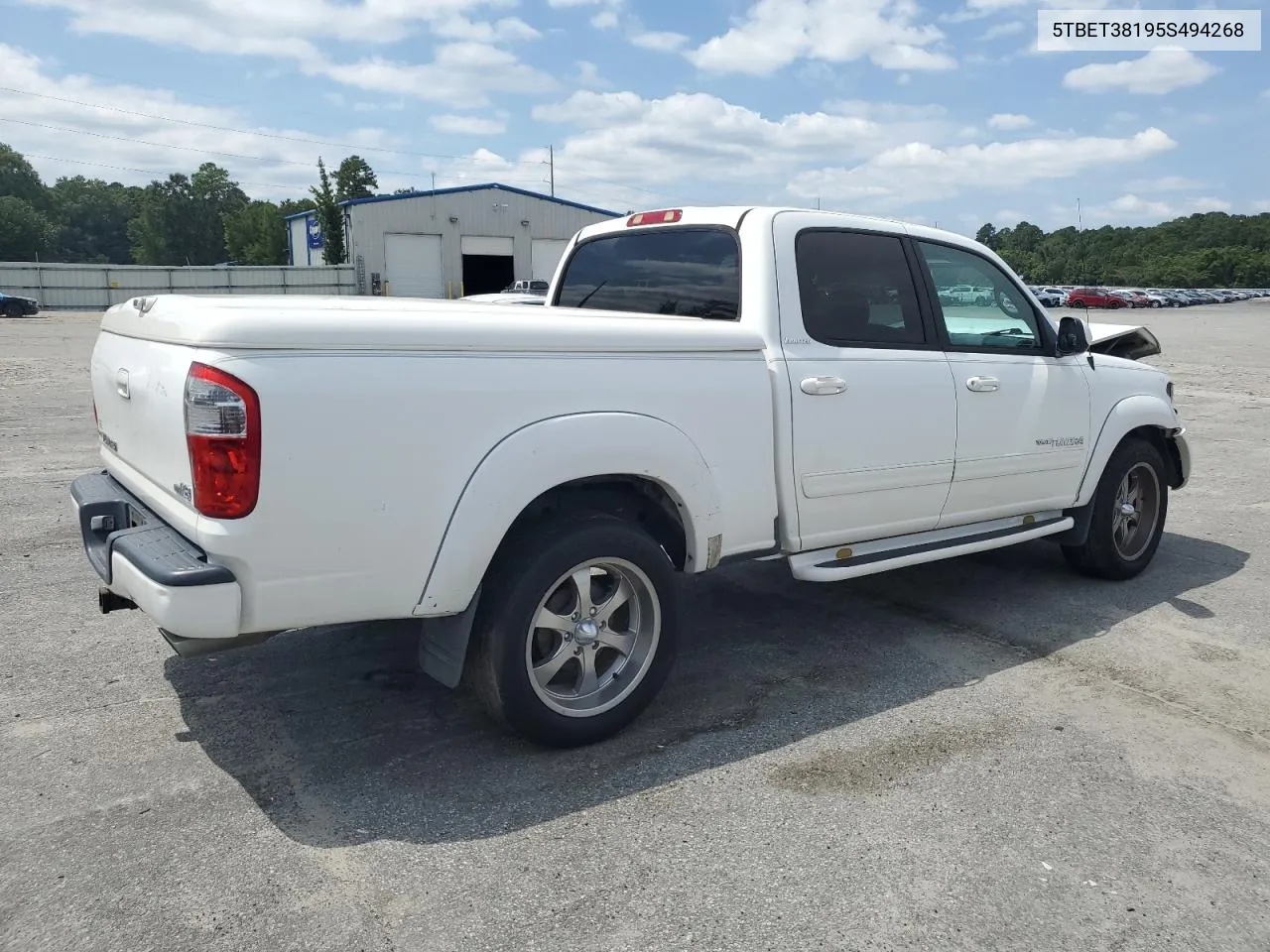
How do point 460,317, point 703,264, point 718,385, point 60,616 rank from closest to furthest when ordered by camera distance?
point 460,317 < point 718,385 < point 703,264 < point 60,616

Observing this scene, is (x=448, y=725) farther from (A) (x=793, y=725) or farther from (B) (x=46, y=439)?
(B) (x=46, y=439)

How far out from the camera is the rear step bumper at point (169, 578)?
2.81m

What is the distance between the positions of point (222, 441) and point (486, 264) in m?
49.2

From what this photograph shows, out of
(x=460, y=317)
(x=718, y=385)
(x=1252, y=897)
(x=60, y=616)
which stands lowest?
(x=1252, y=897)

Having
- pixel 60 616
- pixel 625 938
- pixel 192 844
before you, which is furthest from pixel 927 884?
pixel 60 616

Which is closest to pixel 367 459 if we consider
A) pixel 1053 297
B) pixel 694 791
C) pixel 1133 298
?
pixel 694 791

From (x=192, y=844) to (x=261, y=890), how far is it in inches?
13.9

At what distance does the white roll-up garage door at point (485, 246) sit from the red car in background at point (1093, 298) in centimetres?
3501

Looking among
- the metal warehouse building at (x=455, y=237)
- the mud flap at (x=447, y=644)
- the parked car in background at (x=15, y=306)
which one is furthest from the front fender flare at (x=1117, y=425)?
the parked car in background at (x=15, y=306)

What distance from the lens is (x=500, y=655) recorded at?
10.8 feet

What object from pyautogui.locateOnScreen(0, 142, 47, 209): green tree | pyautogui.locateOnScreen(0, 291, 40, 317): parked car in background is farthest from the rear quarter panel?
pyautogui.locateOnScreen(0, 142, 47, 209): green tree

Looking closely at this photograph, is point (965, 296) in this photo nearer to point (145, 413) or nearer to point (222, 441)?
point (222, 441)

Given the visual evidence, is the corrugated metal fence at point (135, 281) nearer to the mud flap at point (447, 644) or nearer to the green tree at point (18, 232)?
the mud flap at point (447, 644)

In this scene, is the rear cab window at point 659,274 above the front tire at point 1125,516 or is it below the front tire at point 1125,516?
above
